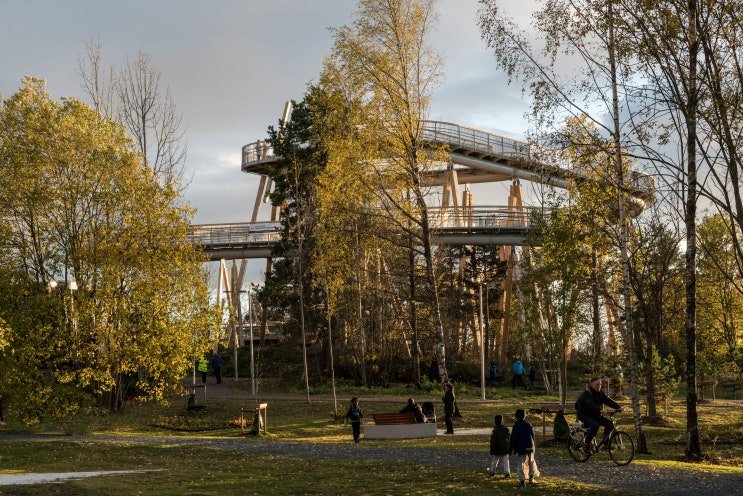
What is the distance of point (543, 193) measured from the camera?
107 feet

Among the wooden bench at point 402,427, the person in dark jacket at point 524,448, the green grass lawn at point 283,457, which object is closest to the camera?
the green grass lawn at point 283,457

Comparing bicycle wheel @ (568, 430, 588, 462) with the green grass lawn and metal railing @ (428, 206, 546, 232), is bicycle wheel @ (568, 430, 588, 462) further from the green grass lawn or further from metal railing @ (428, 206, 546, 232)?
metal railing @ (428, 206, 546, 232)

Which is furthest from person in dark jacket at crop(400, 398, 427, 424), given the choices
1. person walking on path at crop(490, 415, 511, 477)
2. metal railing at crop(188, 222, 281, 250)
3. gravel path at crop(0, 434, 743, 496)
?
metal railing at crop(188, 222, 281, 250)

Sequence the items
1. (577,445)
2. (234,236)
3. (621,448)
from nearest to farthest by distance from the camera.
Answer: (621,448)
(577,445)
(234,236)

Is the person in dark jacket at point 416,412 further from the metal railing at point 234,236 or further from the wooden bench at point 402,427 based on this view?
the metal railing at point 234,236

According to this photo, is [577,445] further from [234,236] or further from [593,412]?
[234,236]

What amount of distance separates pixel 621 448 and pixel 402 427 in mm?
8233

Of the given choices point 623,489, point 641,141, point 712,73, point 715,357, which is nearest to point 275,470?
point 623,489

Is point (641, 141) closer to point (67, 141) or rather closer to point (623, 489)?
point (623, 489)

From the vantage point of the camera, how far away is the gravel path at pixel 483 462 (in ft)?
44.7

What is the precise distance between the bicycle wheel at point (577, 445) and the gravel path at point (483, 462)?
169 millimetres

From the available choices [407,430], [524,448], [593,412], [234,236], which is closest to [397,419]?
[407,430]

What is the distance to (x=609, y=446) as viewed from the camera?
16391 millimetres

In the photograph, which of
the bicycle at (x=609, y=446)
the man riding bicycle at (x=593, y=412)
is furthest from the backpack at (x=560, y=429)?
the man riding bicycle at (x=593, y=412)
